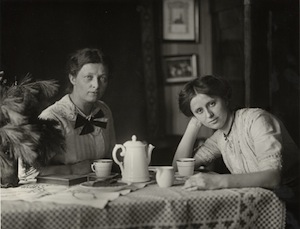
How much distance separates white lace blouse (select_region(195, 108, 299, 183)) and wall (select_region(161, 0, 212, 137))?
24.0 inches

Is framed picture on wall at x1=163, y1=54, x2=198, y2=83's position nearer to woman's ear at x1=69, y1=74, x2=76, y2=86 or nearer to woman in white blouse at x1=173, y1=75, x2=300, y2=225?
woman in white blouse at x1=173, y1=75, x2=300, y2=225

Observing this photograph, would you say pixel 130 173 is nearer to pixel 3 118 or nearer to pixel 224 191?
pixel 224 191

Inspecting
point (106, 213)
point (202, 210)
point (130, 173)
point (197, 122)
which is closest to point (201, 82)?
point (197, 122)

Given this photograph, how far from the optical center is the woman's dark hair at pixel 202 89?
230cm

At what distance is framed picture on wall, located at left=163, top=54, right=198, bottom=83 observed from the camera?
10.3ft

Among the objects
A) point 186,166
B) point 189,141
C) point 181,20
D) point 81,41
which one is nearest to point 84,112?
point 81,41

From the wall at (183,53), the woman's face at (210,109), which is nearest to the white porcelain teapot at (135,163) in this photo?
the woman's face at (210,109)

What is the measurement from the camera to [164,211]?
5.78 ft

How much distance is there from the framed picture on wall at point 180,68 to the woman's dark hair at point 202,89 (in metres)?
0.73

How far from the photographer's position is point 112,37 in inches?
119

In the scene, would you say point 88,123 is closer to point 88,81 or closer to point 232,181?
point 88,81

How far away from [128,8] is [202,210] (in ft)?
5.67

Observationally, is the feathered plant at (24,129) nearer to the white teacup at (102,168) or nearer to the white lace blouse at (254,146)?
the white teacup at (102,168)

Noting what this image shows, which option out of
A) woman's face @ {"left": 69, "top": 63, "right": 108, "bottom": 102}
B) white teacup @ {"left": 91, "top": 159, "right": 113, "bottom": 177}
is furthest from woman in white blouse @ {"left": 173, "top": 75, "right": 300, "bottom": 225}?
woman's face @ {"left": 69, "top": 63, "right": 108, "bottom": 102}
